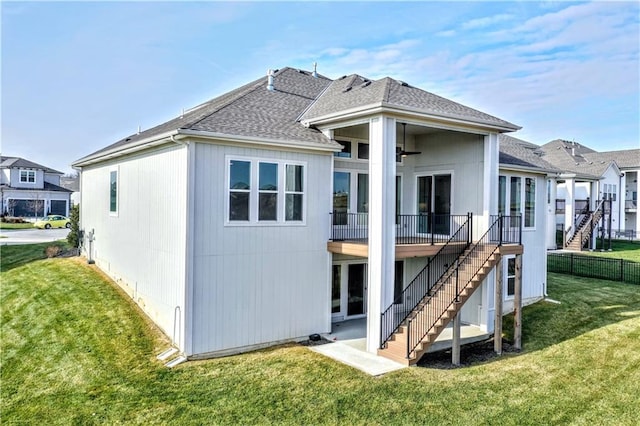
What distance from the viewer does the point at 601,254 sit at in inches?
1043

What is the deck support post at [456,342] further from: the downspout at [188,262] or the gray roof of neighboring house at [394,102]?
the downspout at [188,262]

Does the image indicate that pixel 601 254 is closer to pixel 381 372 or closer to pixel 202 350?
pixel 381 372

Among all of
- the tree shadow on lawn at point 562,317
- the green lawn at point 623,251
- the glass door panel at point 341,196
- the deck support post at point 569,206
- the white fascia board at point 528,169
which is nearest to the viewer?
the tree shadow on lawn at point 562,317

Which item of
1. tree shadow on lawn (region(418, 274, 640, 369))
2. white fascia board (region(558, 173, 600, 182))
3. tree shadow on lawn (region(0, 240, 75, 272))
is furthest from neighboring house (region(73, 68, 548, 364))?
white fascia board (region(558, 173, 600, 182))

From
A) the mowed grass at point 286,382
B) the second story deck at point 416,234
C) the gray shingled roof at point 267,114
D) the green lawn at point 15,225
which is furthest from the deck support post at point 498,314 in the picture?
the green lawn at point 15,225

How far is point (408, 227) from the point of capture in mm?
14141

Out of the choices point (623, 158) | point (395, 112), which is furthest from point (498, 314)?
point (623, 158)

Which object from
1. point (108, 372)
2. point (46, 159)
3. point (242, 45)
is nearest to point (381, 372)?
point (108, 372)

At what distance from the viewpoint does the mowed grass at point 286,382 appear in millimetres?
7273

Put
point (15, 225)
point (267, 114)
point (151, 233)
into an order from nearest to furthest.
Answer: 1. point (151, 233)
2. point (267, 114)
3. point (15, 225)

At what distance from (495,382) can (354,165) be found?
693 cm

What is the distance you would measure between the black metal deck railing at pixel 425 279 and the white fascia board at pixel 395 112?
2.51 metres

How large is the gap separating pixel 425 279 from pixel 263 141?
23.8ft

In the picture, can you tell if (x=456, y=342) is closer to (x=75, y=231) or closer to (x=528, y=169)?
(x=528, y=169)
